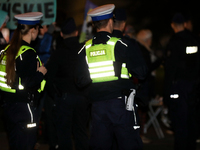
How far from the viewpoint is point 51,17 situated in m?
6.92

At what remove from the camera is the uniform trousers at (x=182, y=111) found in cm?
587

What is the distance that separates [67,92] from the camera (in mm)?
5594

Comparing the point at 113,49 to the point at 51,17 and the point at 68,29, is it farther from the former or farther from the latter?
the point at 51,17

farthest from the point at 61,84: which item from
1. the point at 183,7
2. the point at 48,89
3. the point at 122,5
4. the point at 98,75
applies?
the point at 183,7

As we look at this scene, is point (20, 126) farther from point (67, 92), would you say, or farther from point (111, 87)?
point (67, 92)

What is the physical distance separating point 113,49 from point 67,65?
166cm

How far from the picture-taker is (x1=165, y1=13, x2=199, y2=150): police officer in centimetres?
587

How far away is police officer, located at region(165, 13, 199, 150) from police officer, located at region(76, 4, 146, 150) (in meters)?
1.85

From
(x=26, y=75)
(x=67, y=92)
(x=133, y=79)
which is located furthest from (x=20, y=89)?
(x=133, y=79)

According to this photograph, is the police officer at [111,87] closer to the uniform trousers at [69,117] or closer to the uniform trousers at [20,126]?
the uniform trousers at [20,126]

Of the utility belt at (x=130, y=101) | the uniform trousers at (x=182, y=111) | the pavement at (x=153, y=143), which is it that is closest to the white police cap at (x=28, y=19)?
the utility belt at (x=130, y=101)

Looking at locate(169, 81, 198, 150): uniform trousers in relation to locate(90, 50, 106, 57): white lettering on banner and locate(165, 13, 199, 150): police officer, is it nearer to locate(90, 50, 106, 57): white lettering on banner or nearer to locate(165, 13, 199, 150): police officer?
locate(165, 13, 199, 150): police officer

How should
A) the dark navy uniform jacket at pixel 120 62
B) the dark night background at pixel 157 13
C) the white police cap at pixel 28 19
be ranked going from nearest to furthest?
the dark navy uniform jacket at pixel 120 62
the white police cap at pixel 28 19
the dark night background at pixel 157 13

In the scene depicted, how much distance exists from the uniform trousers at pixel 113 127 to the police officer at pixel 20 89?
751mm
